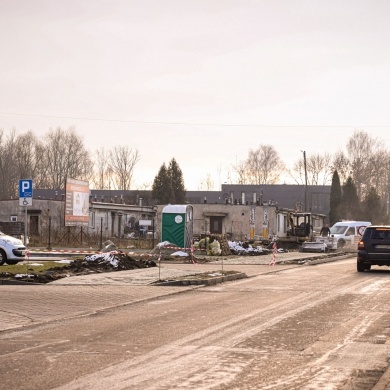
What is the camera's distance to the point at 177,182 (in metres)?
108

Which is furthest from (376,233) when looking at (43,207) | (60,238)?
(43,207)

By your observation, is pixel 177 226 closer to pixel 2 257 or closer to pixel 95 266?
pixel 2 257

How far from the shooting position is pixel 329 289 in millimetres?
21266

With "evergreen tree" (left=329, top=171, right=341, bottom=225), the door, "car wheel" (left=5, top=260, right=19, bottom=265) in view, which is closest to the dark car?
"car wheel" (left=5, top=260, right=19, bottom=265)

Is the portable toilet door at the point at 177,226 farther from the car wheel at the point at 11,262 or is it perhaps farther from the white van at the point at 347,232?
the white van at the point at 347,232

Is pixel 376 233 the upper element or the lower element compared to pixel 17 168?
lower

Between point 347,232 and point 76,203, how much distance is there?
20505 millimetres

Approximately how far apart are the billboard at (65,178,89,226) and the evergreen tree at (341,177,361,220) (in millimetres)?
55318

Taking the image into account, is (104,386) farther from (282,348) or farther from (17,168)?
(17,168)

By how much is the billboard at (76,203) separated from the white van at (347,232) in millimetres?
18145

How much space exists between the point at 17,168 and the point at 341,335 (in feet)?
336

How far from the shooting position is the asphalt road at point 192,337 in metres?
8.85

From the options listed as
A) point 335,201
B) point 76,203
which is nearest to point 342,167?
point 335,201

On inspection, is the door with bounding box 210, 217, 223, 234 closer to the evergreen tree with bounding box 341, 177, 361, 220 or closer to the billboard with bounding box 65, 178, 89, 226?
the billboard with bounding box 65, 178, 89, 226
